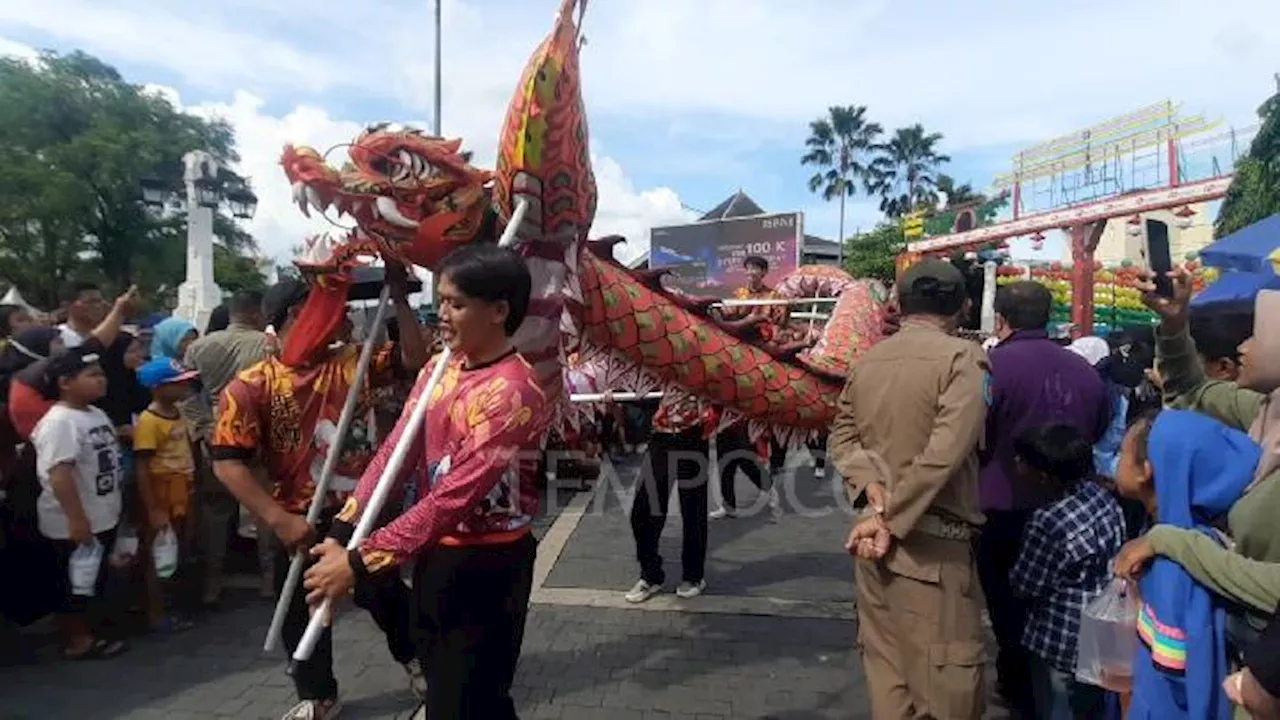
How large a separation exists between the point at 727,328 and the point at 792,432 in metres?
0.65

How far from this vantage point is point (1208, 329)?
9.04 ft

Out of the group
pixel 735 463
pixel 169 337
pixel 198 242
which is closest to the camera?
pixel 169 337

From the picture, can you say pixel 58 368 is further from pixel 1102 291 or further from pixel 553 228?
pixel 1102 291

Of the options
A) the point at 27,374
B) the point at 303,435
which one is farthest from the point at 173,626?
the point at 303,435

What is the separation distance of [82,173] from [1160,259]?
1052 inches

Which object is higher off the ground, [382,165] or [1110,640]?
[382,165]

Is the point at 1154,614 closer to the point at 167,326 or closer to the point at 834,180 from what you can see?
the point at 167,326

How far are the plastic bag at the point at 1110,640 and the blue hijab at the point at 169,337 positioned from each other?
17.7 ft

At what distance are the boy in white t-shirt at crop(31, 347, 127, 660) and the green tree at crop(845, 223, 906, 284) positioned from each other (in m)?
23.8

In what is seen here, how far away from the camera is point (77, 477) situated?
3.69 m

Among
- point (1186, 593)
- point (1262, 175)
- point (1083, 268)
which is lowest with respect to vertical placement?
point (1186, 593)

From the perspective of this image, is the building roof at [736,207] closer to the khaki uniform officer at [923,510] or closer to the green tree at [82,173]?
the green tree at [82,173]

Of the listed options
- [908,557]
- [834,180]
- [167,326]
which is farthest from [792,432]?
[834,180]

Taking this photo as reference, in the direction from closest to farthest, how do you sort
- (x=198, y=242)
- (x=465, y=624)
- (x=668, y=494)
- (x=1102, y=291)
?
(x=465, y=624) < (x=668, y=494) < (x=198, y=242) < (x=1102, y=291)
